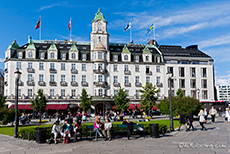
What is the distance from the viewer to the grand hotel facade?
184 ft

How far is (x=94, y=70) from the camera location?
57906 mm

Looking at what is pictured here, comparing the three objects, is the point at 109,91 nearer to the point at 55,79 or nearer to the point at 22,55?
the point at 55,79

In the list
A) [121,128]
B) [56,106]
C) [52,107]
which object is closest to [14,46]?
[52,107]

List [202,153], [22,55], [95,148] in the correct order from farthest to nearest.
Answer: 1. [22,55]
2. [95,148]
3. [202,153]

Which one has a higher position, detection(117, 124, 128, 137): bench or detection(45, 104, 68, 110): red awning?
detection(117, 124, 128, 137): bench

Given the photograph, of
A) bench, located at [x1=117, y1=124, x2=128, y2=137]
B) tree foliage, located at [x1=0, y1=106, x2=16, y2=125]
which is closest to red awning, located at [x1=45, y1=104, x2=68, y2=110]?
tree foliage, located at [x1=0, y1=106, x2=16, y2=125]

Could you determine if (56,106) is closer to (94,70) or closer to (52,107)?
(52,107)

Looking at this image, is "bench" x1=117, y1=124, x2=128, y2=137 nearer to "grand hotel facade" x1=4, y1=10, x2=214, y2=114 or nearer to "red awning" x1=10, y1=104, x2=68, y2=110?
"grand hotel facade" x1=4, y1=10, x2=214, y2=114

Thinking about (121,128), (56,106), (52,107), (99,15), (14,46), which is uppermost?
(99,15)

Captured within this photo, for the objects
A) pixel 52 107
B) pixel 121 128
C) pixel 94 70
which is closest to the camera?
pixel 121 128

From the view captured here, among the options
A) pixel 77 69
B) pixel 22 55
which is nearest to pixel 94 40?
pixel 77 69

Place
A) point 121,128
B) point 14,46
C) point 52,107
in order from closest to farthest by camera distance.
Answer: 1. point 121,128
2. point 52,107
3. point 14,46

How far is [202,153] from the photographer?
40.7 ft

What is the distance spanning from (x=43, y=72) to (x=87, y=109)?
14390mm
